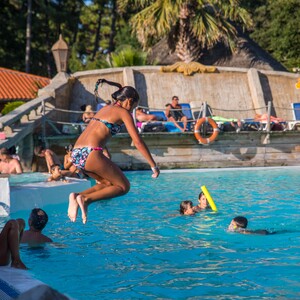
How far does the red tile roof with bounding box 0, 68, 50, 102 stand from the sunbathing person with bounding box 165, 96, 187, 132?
9.10 metres

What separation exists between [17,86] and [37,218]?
2216cm

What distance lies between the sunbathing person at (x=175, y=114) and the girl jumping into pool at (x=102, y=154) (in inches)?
524

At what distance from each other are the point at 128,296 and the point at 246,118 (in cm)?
1711

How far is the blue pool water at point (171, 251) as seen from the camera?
7.40 meters

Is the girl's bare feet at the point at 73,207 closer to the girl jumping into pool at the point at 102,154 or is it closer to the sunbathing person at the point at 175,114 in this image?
the girl jumping into pool at the point at 102,154

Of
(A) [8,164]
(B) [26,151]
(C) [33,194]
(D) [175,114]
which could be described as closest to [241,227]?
(C) [33,194]

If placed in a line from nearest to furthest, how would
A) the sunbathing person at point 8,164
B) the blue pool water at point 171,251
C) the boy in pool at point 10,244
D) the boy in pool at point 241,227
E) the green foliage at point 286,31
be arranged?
the boy in pool at point 10,244
the blue pool water at point 171,251
the boy in pool at point 241,227
the sunbathing person at point 8,164
the green foliage at point 286,31

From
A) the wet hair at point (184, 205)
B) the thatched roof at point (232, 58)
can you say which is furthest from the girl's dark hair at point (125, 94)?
the thatched roof at point (232, 58)

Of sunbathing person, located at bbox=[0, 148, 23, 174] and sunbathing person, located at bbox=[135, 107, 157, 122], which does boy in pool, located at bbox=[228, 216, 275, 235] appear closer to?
sunbathing person, located at bbox=[0, 148, 23, 174]

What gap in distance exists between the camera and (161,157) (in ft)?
66.6

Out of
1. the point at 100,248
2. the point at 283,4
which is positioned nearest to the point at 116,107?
the point at 100,248

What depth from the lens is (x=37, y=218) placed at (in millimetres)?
9312

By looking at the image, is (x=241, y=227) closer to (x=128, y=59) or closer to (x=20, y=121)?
(x=20, y=121)

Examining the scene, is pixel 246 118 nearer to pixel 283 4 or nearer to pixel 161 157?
pixel 161 157
